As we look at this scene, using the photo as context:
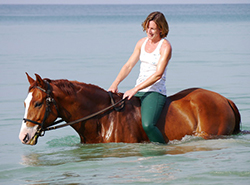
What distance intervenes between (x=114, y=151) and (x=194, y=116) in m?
1.23

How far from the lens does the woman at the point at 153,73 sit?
648 centimetres

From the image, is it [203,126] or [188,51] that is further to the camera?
[188,51]

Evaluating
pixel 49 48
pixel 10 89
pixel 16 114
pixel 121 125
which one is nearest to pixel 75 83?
pixel 121 125

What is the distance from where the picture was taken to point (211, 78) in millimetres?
14688

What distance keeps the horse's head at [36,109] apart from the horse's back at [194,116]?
160cm

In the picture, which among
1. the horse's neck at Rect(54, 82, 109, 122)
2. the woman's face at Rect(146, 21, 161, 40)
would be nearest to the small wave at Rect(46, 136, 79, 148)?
the horse's neck at Rect(54, 82, 109, 122)

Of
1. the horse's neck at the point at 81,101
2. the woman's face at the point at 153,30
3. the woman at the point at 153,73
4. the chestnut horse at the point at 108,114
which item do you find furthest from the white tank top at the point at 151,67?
the horse's neck at the point at 81,101

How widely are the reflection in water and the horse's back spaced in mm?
143

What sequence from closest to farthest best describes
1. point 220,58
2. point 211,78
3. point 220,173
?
point 220,173 < point 211,78 < point 220,58

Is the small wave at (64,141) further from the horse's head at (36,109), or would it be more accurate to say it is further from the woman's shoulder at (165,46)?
the woman's shoulder at (165,46)

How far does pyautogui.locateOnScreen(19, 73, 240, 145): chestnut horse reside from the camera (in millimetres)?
6164

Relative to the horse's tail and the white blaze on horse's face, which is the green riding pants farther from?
the white blaze on horse's face

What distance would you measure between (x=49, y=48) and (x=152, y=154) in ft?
60.1

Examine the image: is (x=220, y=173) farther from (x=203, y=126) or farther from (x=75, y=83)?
(x=75, y=83)
